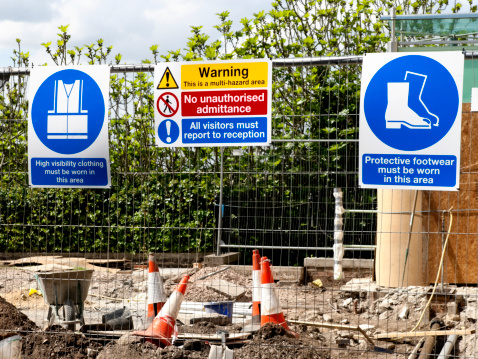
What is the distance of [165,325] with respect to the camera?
6.36 m

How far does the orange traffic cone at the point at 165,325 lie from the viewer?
618 cm

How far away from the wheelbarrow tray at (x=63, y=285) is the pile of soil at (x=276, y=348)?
2.04 m

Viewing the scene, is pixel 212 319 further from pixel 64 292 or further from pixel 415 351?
pixel 415 351

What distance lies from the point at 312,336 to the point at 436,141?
110 inches

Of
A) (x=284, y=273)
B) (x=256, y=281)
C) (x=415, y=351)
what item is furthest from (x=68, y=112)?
(x=284, y=273)

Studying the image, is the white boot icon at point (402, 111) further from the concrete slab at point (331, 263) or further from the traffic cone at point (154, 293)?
the traffic cone at point (154, 293)

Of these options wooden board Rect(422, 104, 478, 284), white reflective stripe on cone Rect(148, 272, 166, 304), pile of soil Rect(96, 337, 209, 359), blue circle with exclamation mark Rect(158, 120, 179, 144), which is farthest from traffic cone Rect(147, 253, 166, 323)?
wooden board Rect(422, 104, 478, 284)

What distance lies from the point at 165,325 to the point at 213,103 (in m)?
2.21

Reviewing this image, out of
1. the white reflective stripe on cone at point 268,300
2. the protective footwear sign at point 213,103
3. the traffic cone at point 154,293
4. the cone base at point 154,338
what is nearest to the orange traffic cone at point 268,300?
the white reflective stripe on cone at point 268,300

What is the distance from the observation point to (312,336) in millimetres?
7160

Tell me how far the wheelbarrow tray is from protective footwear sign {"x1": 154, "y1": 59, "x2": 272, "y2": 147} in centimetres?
193

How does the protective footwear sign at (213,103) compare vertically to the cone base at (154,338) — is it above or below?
above

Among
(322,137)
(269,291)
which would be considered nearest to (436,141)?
(322,137)

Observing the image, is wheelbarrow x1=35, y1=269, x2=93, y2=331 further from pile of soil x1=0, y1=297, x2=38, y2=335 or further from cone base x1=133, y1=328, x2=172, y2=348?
cone base x1=133, y1=328, x2=172, y2=348
